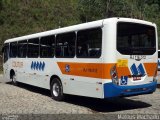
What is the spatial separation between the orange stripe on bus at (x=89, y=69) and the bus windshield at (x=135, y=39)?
0.78 m

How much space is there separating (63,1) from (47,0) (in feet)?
7.39

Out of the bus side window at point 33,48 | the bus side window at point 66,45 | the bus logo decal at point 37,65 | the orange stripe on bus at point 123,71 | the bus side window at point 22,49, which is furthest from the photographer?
the bus side window at point 22,49

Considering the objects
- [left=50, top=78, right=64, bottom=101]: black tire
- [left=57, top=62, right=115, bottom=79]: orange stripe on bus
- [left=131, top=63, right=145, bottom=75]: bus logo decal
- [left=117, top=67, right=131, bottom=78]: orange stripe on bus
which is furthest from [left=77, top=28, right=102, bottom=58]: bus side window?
[left=50, top=78, right=64, bottom=101]: black tire

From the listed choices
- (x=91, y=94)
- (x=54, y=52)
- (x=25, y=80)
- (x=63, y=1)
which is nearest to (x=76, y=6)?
(x=63, y=1)

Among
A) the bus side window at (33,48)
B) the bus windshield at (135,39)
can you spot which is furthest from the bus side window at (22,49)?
the bus windshield at (135,39)

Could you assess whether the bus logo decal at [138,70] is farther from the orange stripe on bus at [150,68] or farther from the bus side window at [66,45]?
A: the bus side window at [66,45]

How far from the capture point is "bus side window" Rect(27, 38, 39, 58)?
1499 cm

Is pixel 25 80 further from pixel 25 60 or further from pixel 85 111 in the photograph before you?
pixel 85 111

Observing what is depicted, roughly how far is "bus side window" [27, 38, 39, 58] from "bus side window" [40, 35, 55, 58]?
20.9 inches

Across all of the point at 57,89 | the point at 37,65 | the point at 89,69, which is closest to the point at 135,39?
the point at 89,69

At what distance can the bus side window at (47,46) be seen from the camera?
13.4m

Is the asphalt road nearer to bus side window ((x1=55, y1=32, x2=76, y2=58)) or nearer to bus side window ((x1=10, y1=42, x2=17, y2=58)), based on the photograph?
bus side window ((x1=55, y1=32, x2=76, y2=58))

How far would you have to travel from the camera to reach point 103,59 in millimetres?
10336

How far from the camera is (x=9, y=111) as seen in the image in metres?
10.8
